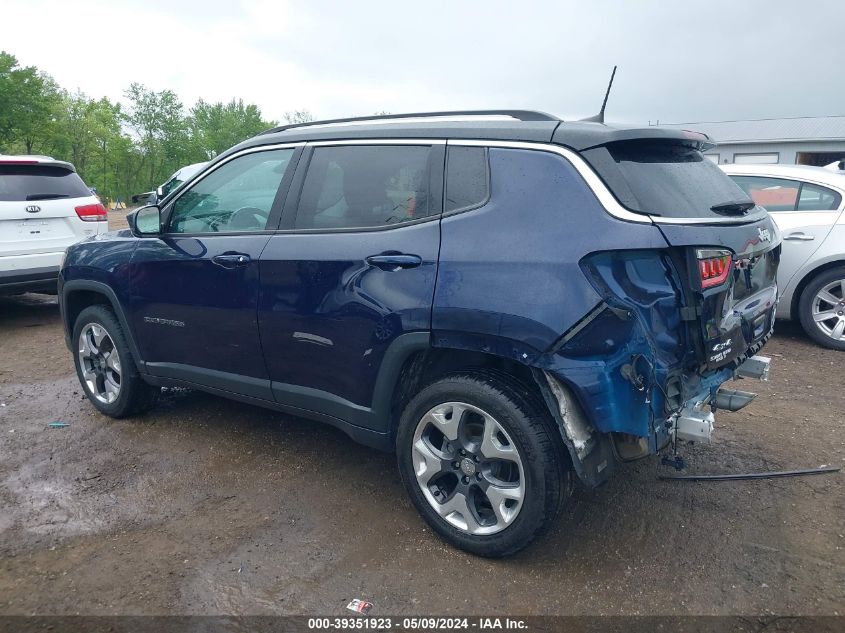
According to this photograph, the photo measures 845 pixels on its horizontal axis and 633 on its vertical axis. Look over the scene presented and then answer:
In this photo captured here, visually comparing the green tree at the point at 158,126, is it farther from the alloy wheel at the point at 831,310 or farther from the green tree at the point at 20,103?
the alloy wheel at the point at 831,310

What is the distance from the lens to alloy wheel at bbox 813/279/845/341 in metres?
6.16

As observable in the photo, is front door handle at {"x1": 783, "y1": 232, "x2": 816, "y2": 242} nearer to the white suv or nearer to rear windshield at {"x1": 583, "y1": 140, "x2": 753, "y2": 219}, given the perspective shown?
rear windshield at {"x1": 583, "y1": 140, "x2": 753, "y2": 219}

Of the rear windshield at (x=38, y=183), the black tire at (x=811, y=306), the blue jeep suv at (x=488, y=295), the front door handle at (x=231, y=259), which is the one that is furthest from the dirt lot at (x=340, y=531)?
the rear windshield at (x=38, y=183)

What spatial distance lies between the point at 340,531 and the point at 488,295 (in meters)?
1.40

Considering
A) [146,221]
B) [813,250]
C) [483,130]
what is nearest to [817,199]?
[813,250]

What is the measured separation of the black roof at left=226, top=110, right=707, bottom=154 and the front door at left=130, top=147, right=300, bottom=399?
205 mm

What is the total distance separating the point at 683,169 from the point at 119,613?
3059 millimetres

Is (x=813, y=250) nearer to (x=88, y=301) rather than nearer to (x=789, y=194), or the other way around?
(x=789, y=194)

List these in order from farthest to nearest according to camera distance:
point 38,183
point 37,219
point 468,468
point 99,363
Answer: point 38,183 → point 37,219 → point 99,363 → point 468,468

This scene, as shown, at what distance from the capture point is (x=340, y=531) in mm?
3271

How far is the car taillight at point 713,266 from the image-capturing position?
8.63 ft

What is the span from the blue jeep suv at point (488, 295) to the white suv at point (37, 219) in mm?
4172

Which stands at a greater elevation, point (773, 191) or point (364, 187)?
point (364, 187)

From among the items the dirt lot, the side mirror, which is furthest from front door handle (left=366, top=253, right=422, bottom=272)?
the side mirror
